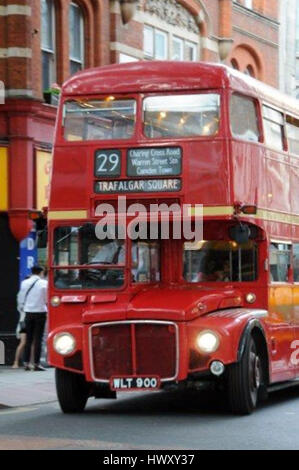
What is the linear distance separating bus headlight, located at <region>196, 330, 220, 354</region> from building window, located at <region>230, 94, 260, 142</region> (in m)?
2.53

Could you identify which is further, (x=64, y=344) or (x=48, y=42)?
(x=48, y=42)

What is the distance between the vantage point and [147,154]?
1418 centimetres

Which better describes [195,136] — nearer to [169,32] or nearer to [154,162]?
[154,162]

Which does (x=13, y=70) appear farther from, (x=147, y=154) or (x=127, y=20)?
(x=147, y=154)

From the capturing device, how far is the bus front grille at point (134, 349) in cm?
1357

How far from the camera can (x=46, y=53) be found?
23.9m

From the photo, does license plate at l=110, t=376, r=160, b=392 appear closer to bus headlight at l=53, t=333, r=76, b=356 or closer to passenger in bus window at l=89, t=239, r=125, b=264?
bus headlight at l=53, t=333, r=76, b=356

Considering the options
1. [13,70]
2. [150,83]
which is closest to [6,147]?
[13,70]

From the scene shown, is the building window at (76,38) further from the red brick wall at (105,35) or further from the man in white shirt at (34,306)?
the man in white shirt at (34,306)

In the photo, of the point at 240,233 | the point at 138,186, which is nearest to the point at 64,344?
the point at 138,186

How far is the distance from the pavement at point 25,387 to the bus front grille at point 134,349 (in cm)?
248

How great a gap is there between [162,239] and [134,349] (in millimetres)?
1796

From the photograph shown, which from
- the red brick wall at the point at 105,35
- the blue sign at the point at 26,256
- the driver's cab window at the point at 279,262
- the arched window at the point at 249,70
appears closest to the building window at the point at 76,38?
the red brick wall at the point at 105,35
